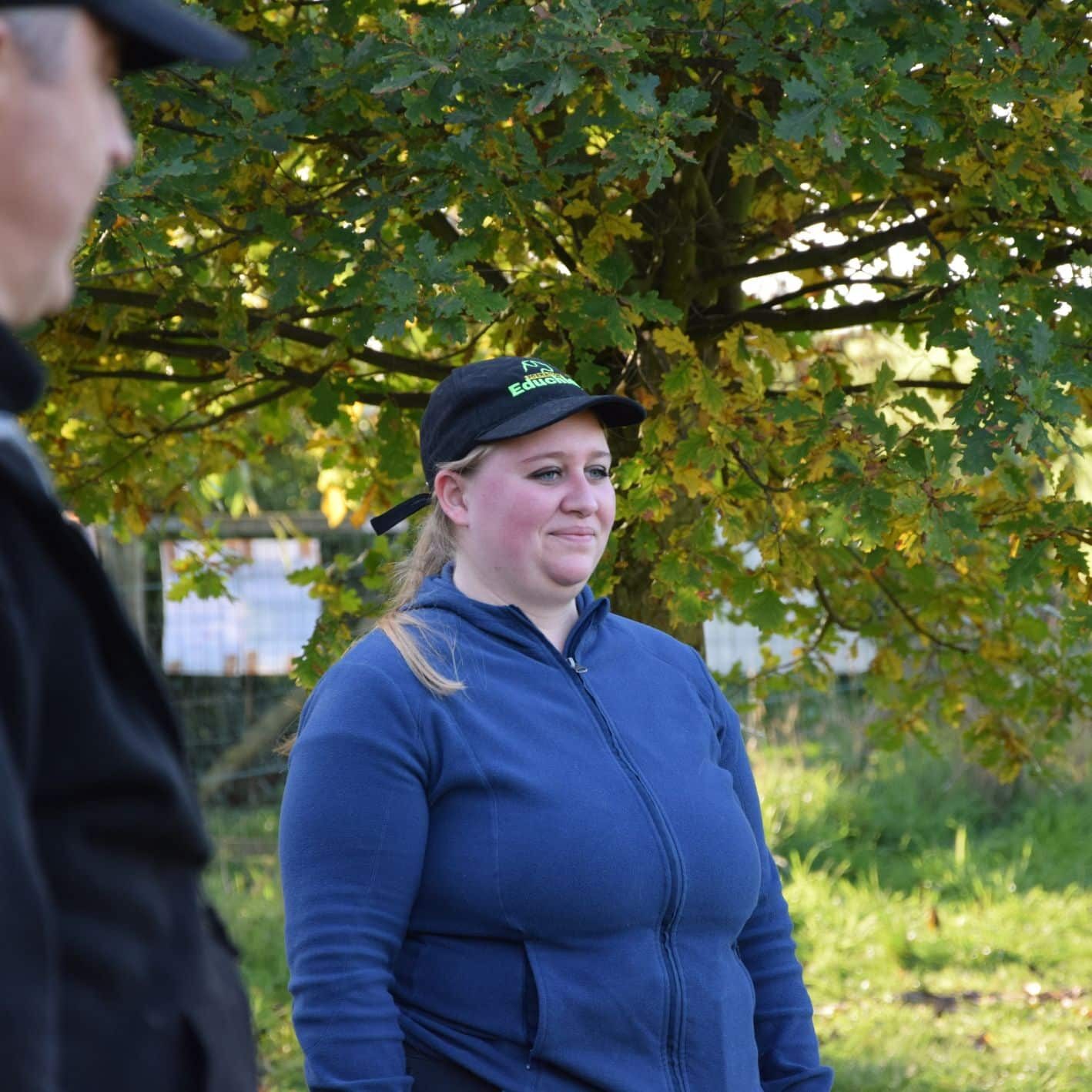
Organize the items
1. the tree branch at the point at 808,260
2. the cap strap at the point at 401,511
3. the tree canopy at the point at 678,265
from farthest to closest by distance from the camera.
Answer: the tree branch at the point at 808,260 < the tree canopy at the point at 678,265 < the cap strap at the point at 401,511

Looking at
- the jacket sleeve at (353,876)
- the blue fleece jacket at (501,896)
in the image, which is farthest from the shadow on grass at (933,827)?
the jacket sleeve at (353,876)

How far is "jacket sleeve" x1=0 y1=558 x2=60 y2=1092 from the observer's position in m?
0.89

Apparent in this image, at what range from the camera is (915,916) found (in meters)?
6.25

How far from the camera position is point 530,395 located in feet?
7.25

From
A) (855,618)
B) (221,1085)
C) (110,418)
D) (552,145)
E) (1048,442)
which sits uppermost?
(552,145)

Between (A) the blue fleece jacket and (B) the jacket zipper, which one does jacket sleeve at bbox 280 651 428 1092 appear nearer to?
(A) the blue fleece jacket

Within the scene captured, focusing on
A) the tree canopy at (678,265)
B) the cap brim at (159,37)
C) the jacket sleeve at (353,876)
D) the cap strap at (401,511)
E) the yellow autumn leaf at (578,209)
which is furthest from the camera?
the yellow autumn leaf at (578,209)

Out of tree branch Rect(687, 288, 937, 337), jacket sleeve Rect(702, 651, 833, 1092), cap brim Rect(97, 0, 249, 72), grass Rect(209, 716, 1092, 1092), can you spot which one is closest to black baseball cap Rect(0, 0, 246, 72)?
cap brim Rect(97, 0, 249, 72)

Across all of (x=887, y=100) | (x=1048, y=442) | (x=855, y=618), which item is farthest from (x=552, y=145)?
(x=855, y=618)

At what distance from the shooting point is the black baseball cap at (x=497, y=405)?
2.18 meters

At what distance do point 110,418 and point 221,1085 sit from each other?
3.35 meters

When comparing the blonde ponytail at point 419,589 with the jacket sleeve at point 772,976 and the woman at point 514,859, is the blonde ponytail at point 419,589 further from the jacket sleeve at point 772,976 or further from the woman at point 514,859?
the jacket sleeve at point 772,976

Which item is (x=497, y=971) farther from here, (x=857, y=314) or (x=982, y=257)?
(x=857, y=314)

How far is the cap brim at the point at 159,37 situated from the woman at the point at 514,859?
1.07 meters
